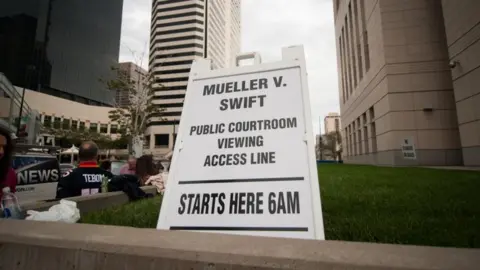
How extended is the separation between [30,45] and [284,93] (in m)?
63.0

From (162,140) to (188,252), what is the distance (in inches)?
3397

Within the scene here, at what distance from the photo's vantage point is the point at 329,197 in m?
5.86

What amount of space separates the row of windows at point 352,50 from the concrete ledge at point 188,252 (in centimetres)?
3423

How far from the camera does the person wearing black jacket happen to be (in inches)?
183

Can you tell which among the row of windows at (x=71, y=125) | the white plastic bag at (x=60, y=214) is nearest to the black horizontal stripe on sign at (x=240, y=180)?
the white plastic bag at (x=60, y=214)

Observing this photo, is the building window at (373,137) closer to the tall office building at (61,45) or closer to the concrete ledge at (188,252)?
the concrete ledge at (188,252)

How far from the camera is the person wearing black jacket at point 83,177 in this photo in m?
4.64

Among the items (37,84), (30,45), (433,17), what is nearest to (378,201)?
(433,17)

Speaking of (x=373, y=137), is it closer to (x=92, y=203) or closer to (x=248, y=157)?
(x=92, y=203)

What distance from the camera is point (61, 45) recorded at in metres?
62.8

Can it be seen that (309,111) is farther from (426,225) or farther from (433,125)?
(433,125)

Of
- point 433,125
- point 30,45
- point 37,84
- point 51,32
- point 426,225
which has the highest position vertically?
point 51,32

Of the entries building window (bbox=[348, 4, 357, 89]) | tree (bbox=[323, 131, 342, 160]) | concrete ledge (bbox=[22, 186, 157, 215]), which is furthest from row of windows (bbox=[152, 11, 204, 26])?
concrete ledge (bbox=[22, 186, 157, 215])

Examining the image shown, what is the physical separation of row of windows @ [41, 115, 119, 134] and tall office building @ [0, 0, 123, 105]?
251 inches
